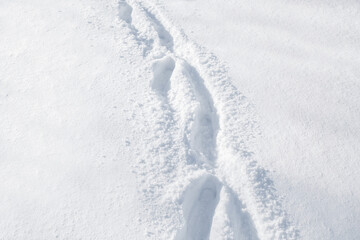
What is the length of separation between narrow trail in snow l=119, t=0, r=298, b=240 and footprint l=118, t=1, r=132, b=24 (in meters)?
0.02

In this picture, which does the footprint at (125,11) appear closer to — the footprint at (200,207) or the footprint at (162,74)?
the footprint at (162,74)

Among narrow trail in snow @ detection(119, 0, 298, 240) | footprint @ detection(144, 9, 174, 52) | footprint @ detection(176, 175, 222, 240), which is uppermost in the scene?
footprint @ detection(144, 9, 174, 52)

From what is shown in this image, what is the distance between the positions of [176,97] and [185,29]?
0.39 meters

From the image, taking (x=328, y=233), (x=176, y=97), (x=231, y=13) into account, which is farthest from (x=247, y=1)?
(x=328, y=233)

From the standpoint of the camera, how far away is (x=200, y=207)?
1197 millimetres

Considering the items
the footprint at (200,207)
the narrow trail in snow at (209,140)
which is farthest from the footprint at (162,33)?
the footprint at (200,207)

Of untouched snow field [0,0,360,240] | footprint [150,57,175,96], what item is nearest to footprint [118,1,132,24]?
untouched snow field [0,0,360,240]

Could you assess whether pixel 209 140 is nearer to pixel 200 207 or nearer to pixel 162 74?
pixel 200 207

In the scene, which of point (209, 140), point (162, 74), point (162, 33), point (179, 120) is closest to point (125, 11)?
point (162, 33)

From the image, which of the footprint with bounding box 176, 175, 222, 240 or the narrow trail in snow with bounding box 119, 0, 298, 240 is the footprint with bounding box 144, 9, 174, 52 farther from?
the footprint with bounding box 176, 175, 222, 240

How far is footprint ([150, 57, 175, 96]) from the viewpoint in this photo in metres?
1.46

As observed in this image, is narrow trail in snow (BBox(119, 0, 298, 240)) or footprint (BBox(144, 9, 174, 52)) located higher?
footprint (BBox(144, 9, 174, 52))

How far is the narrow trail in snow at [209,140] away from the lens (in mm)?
1151

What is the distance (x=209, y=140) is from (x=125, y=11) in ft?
2.53
